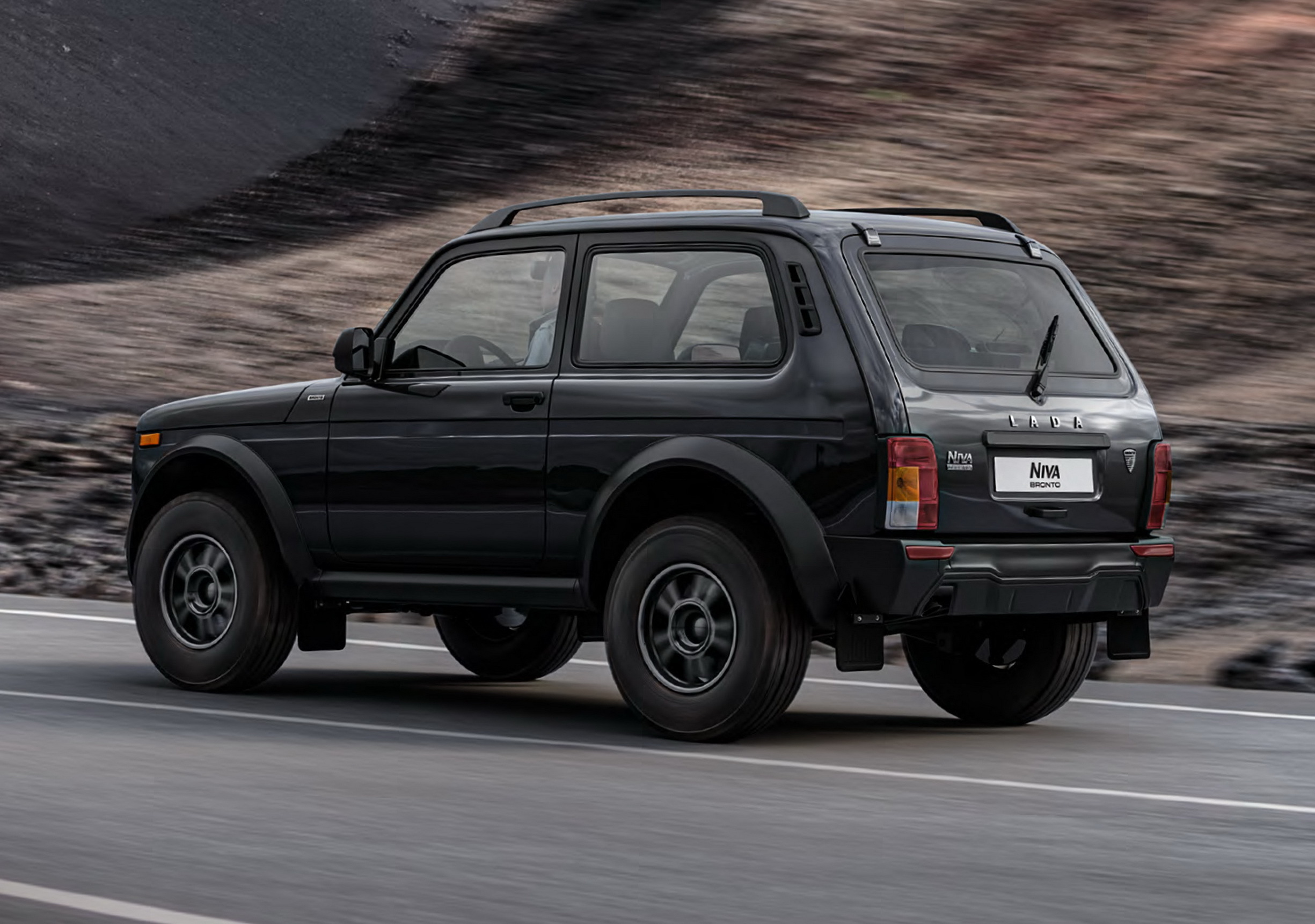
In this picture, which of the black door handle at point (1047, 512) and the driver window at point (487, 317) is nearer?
the black door handle at point (1047, 512)

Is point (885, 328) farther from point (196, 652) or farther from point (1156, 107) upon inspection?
point (1156, 107)

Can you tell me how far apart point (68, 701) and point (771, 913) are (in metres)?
5.00

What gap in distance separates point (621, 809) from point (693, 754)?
4.18ft

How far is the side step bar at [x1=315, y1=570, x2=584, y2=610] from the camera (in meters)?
9.45

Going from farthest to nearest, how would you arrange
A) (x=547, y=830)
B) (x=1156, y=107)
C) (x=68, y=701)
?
(x=1156, y=107)
(x=68, y=701)
(x=547, y=830)

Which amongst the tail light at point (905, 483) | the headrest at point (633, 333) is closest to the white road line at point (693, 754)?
the tail light at point (905, 483)

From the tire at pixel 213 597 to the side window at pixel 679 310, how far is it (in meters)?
1.86

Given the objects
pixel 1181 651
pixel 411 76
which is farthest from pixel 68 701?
pixel 411 76

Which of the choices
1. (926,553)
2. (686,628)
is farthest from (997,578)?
(686,628)

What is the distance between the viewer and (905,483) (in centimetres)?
847

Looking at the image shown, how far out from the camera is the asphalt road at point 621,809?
614 cm

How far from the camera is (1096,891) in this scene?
6285mm

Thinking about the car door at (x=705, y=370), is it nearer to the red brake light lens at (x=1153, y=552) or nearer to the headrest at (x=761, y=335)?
the headrest at (x=761, y=335)

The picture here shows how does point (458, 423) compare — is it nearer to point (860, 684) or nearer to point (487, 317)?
point (487, 317)
